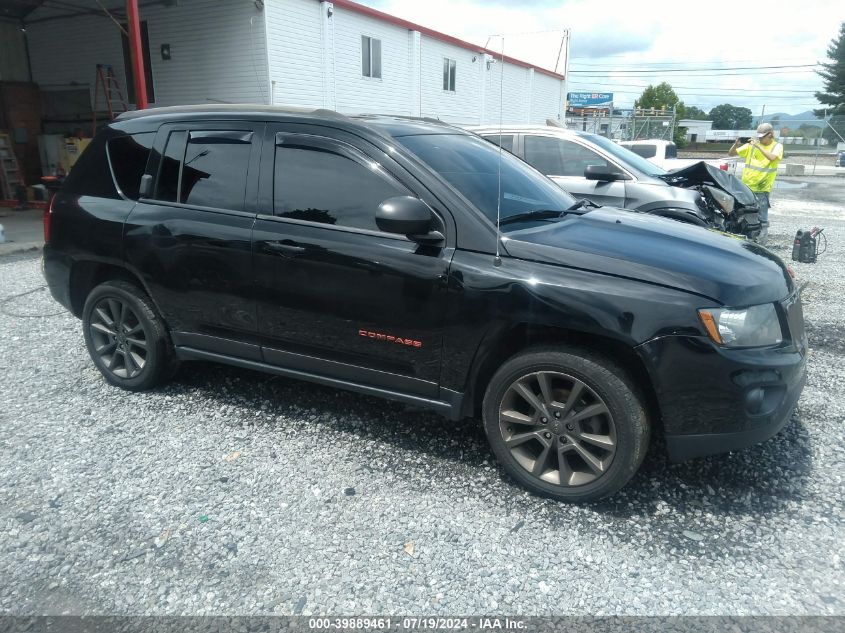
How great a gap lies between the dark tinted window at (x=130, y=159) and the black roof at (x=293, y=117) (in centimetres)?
11

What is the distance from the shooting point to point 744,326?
276 centimetres

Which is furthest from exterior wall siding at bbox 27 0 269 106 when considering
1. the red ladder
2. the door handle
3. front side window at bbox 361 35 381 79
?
the door handle

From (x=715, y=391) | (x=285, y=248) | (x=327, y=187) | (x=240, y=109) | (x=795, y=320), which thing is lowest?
(x=715, y=391)

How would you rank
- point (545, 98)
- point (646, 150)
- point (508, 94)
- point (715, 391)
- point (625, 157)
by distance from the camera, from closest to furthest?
point (715, 391)
point (625, 157)
point (646, 150)
point (508, 94)
point (545, 98)

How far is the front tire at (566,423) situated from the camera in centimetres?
283

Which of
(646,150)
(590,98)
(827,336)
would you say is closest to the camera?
(827,336)

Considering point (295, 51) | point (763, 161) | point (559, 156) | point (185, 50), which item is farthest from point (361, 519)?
point (185, 50)

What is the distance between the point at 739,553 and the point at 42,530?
3.10m

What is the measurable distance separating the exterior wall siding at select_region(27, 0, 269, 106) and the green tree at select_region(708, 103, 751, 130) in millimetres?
122909

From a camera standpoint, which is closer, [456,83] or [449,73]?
[449,73]

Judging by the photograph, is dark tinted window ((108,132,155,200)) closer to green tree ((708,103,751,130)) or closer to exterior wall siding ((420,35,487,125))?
exterior wall siding ((420,35,487,125))

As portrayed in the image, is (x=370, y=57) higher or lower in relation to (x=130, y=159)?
higher

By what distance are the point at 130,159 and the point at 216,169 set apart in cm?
79

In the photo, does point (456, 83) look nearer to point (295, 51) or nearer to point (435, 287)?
point (295, 51)
